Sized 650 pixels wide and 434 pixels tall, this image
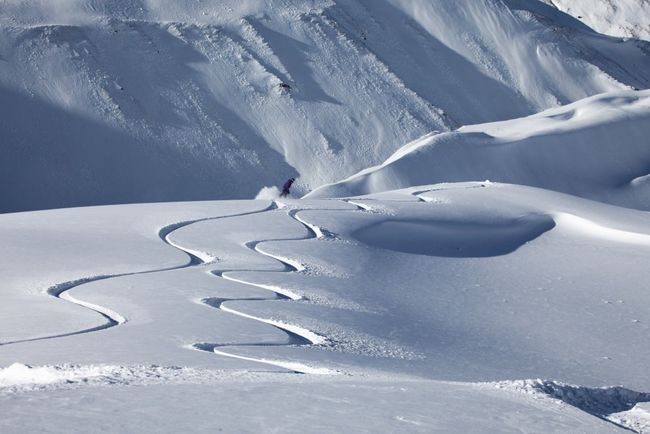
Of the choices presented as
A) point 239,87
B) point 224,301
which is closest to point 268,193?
point 239,87

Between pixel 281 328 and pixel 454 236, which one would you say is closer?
pixel 281 328

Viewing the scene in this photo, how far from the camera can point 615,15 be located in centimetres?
5088

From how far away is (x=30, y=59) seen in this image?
28453mm

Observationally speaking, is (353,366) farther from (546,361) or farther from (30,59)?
(30,59)

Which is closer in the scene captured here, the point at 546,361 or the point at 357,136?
the point at 546,361

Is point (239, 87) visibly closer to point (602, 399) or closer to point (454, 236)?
point (454, 236)

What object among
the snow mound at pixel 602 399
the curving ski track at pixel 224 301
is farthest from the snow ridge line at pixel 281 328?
the snow mound at pixel 602 399

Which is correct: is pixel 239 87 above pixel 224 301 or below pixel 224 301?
above

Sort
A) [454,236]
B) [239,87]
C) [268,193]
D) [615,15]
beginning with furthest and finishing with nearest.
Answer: [615,15] → [239,87] → [268,193] → [454,236]

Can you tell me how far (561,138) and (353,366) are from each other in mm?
19398

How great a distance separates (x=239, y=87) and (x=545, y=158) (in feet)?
35.0

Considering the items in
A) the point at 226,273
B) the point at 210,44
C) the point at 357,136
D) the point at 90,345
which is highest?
the point at 210,44

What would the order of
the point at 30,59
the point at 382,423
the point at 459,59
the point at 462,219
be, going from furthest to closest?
the point at 459,59, the point at 30,59, the point at 462,219, the point at 382,423

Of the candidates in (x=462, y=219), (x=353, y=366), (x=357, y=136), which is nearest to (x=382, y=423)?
(x=353, y=366)
